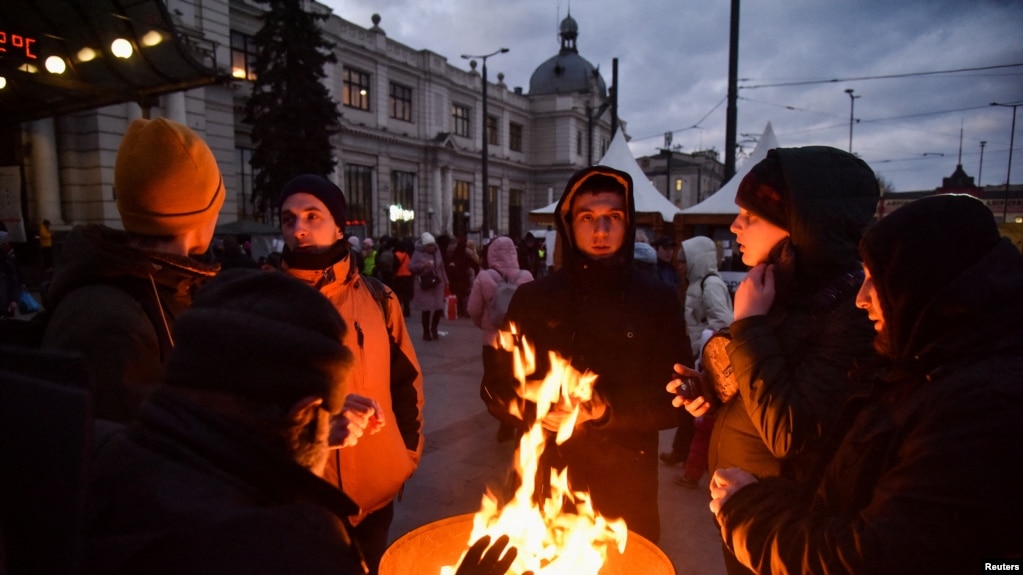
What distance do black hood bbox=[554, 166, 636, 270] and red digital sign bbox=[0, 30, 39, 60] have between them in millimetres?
8208

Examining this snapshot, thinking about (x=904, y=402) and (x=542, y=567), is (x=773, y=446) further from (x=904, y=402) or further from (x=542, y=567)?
(x=542, y=567)

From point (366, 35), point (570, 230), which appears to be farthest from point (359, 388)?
point (366, 35)

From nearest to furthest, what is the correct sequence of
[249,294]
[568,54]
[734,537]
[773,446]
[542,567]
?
[249,294] < [734,537] < [773,446] < [542,567] < [568,54]

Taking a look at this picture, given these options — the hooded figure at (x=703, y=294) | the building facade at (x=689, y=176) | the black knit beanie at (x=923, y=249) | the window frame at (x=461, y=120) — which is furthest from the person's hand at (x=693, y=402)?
the building facade at (x=689, y=176)

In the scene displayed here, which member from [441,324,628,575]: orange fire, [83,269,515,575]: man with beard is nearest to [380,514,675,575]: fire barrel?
[441,324,628,575]: orange fire

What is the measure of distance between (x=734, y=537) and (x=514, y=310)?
4.93 feet

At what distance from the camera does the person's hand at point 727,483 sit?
5.02 ft

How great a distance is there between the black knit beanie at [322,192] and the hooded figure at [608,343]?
96cm

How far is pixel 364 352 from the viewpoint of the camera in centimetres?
245

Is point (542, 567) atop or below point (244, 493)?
below

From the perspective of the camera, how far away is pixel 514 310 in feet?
9.03

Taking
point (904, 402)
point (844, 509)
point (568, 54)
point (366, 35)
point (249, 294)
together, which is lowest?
point (844, 509)

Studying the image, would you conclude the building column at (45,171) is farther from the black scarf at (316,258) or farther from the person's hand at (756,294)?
the person's hand at (756,294)

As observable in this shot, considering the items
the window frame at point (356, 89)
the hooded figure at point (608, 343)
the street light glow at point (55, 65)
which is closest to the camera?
the hooded figure at point (608, 343)
